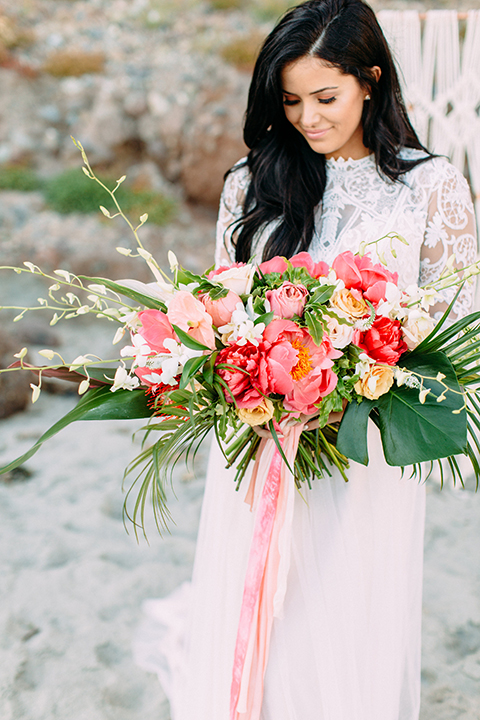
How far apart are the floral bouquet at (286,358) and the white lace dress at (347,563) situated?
1.14ft

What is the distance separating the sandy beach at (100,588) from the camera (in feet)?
6.00

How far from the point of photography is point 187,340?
89 cm

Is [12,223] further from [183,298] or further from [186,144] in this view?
[183,298]

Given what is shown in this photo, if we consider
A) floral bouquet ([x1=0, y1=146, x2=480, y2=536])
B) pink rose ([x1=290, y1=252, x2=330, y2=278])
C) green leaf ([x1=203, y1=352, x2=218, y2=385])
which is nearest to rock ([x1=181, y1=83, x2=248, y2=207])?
pink rose ([x1=290, y1=252, x2=330, y2=278])

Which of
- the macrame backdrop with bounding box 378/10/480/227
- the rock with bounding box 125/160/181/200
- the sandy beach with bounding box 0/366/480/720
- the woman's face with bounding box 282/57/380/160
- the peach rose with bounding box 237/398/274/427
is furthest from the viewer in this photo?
the rock with bounding box 125/160/181/200

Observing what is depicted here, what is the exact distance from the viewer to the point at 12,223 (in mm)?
6852

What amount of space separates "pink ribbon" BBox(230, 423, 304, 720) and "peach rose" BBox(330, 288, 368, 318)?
0.37 metres

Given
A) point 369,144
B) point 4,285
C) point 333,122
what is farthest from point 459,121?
point 4,285

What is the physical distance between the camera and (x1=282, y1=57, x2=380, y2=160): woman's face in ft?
4.54

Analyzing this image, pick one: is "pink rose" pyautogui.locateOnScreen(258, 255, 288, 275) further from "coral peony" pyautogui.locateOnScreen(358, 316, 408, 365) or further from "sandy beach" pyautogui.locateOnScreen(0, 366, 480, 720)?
"sandy beach" pyautogui.locateOnScreen(0, 366, 480, 720)

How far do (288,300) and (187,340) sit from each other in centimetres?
19

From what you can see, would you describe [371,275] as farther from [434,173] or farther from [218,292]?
[434,173]

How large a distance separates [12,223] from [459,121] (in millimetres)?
5788

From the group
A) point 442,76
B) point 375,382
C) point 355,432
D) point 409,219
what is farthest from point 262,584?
point 442,76
